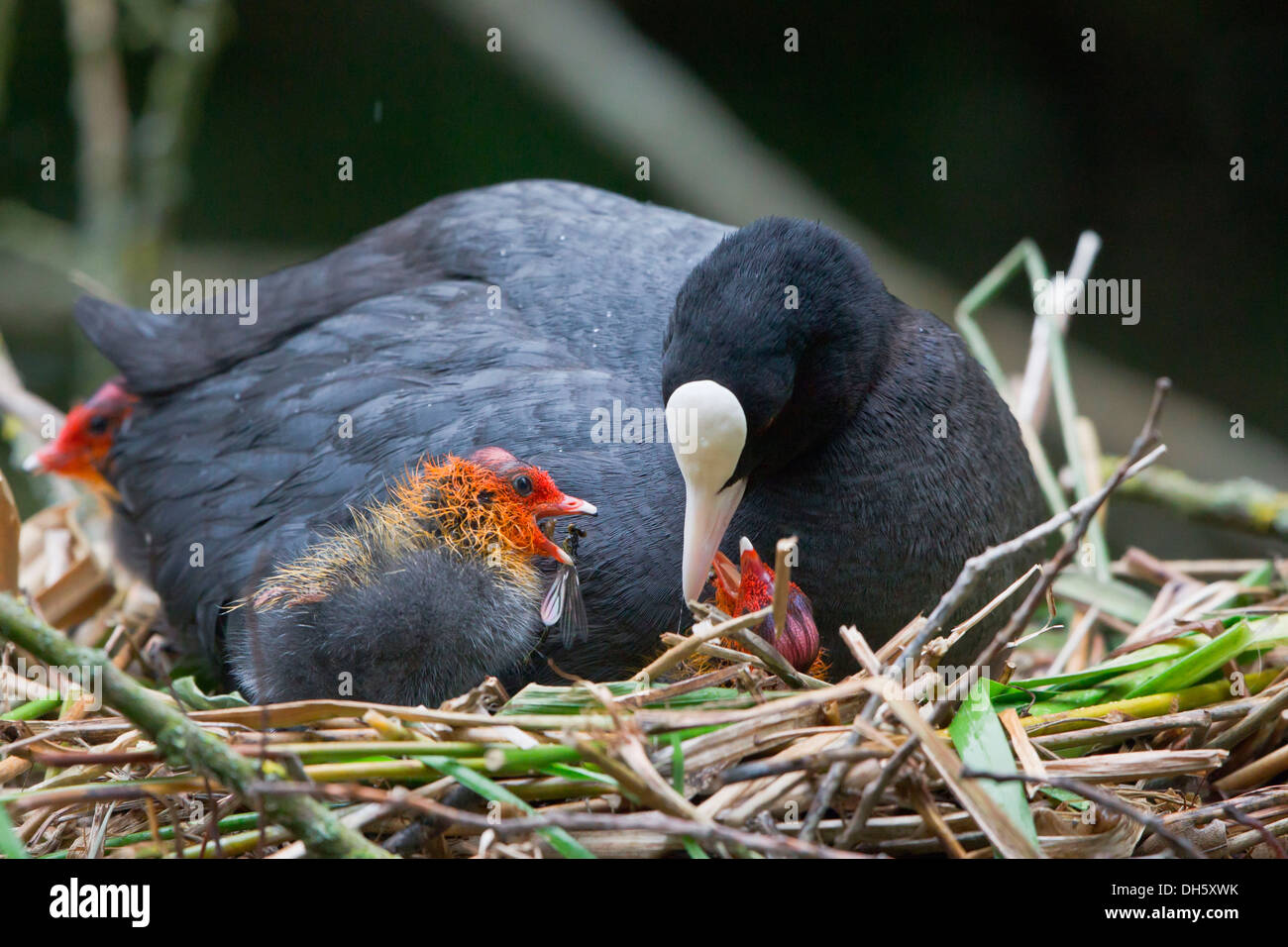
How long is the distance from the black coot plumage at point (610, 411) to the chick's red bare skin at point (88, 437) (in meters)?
0.44

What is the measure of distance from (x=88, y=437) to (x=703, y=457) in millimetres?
2279

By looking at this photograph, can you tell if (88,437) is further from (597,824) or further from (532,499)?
(597,824)

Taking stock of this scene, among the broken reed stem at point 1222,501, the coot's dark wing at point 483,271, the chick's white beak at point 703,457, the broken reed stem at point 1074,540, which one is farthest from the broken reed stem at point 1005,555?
the broken reed stem at point 1222,501

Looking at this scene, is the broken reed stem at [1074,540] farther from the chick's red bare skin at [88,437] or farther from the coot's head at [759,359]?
the chick's red bare skin at [88,437]

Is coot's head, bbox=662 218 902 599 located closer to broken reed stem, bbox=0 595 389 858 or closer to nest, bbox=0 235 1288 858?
nest, bbox=0 235 1288 858

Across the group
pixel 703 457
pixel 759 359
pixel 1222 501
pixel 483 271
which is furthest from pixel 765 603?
pixel 1222 501

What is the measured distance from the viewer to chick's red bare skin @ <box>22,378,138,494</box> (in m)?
3.74

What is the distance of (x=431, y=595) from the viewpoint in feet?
7.68

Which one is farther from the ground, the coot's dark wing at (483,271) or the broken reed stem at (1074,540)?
the coot's dark wing at (483,271)

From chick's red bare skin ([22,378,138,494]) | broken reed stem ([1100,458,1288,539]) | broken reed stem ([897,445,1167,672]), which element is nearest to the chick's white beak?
broken reed stem ([897,445,1167,672])

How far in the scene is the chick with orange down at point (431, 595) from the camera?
2.34 m

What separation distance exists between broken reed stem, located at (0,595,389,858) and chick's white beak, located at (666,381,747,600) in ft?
2.54

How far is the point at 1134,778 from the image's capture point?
7.02ft

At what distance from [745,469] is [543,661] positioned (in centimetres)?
54
